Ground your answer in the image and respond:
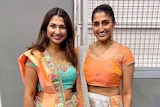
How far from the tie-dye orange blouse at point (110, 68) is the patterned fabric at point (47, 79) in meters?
0.19

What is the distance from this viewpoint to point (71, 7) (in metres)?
1.58

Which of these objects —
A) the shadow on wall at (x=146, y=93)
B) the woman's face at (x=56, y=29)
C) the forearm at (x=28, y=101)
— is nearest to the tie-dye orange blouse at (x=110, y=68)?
the woman's face at (x=56, y=29)

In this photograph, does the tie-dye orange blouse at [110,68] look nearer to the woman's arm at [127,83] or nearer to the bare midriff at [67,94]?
the woman's arm at [127,83]

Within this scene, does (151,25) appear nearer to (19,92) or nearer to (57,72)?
(57,72)

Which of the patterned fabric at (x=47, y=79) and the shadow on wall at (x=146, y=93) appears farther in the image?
the shadow on wall at (x=146, y=93)

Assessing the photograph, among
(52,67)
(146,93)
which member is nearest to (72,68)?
(52,67)

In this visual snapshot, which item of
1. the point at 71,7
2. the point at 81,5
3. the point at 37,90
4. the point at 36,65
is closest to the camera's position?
the point at 36,65

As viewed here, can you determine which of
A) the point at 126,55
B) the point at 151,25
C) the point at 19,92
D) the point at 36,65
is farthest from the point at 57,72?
the point at 151,25

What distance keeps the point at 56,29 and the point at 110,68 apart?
0.36 metres

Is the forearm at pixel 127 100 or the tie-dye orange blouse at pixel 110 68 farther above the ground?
the tie-dye orange blouse at pixel 110 68

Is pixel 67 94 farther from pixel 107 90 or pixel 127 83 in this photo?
pixel 127 83

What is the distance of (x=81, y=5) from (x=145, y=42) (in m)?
0.63

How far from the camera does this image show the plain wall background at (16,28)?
5.09ft

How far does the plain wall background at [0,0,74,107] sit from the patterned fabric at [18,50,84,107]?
1.71 ft
